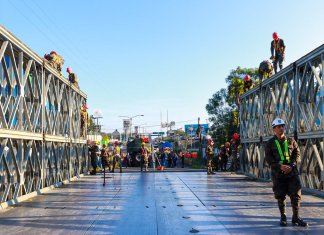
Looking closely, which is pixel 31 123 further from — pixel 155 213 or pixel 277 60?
pixel 277 60

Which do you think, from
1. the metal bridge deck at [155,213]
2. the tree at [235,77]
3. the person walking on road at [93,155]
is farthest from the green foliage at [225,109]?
the metal bridge deck at [155,213]

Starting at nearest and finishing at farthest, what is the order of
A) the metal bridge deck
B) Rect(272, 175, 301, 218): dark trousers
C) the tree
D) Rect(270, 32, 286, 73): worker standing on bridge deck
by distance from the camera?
the metal bridge deck < Rect(272, 175, 301, 218): dark trousers < Rect(270, 32, 286, 73): worker standing on bridge deck < the tree

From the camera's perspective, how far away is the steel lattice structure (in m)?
12.0

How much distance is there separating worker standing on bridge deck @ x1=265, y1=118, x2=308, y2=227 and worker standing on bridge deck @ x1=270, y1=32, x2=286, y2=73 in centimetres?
968

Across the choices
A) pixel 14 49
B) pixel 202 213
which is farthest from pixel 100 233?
pixel 14 49

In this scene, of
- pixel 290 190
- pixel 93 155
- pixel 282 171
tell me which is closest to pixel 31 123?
pixel 282 171

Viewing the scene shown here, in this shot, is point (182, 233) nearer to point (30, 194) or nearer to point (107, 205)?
point (107, 205)

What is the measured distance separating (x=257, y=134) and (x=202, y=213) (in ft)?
34.7

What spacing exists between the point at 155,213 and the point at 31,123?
5407 millimetres

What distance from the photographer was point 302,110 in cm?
1318

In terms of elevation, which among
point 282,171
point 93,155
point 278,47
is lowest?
point 282,171

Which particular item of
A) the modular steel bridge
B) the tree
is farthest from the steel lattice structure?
the tree

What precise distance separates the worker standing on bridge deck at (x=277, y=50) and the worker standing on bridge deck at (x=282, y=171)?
9681 mm

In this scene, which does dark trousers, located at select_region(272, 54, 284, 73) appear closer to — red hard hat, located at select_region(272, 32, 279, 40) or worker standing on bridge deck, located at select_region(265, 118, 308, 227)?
red hard hat, located at select_region(272, 32, 279, 40)
